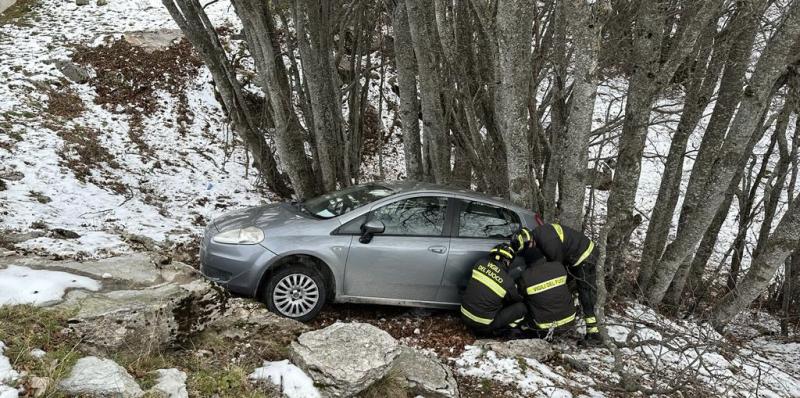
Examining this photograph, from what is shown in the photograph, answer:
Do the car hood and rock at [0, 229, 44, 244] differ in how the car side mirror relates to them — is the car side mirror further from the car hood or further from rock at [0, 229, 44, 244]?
rock at [0, 229, 44, 244]

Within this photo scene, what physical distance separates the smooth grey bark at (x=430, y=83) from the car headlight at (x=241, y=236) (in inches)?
142

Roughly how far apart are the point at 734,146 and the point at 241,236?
239 inches

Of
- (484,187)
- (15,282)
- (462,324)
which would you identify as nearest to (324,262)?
(462,324)

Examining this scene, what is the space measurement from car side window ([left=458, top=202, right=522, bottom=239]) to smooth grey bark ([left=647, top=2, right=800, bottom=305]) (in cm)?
275

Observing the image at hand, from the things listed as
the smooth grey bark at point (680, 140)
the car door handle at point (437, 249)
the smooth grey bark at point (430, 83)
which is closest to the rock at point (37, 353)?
the car door handle at point (437, 249)

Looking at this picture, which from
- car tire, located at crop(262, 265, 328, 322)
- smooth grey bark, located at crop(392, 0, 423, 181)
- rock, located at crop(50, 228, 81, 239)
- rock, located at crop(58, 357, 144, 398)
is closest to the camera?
rock, located at crop(58, 357, 144, 398)

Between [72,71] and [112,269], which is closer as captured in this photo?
[112,269]

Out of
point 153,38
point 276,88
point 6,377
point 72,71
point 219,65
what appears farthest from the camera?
point 153,38

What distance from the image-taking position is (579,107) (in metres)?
6.03

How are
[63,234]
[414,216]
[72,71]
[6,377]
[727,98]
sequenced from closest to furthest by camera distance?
[6,377]
[414,216]
[63,234]
[727,98]
[72,71]

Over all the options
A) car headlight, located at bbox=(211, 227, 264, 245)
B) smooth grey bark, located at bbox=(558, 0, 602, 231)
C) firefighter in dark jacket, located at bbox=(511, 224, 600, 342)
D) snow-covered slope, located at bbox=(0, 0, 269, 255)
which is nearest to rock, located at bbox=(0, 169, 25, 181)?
snow-covered slope, located at bbox=(0, 0, 269, 255)

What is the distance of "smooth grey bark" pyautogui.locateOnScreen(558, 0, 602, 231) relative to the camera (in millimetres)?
5707

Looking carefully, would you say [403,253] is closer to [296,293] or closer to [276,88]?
[296,293]

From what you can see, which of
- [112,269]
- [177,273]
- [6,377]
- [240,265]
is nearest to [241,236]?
[240,265]
